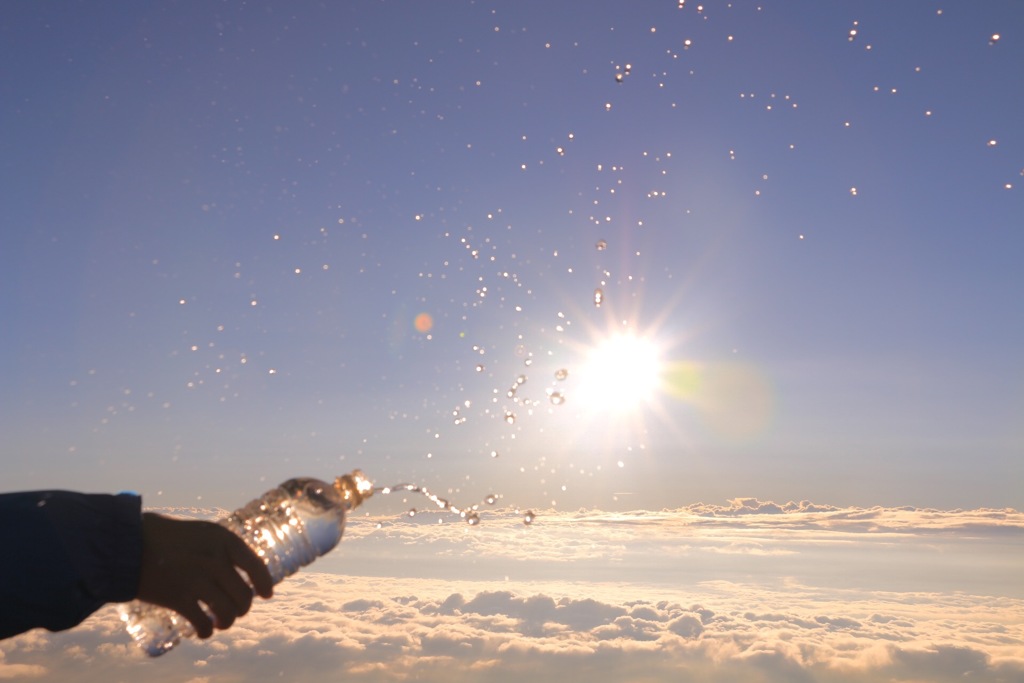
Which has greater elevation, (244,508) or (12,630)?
(244,508)

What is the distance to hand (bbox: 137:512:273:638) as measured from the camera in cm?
329

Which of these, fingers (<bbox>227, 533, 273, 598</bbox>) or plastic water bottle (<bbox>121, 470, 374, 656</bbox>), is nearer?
fingers (<bbox>227, 533, 273, 598</bbox>)

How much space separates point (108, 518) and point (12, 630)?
0.44 metres

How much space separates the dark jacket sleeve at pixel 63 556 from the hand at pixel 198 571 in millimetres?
200

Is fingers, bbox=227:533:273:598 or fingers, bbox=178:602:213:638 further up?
fingers, bbox=227:533:273:598

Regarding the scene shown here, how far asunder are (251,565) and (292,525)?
1.93m

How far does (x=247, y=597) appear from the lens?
3.50 metres

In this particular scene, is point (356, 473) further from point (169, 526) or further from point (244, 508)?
point (169, 526)

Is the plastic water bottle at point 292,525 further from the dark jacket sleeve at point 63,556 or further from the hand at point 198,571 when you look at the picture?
the dark jacket sleeve at point 63,556

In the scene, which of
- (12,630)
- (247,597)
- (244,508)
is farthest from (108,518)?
(244,508)

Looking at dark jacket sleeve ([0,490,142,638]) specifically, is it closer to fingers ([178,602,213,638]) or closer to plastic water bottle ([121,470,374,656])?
fingers ([178,602,213,638])

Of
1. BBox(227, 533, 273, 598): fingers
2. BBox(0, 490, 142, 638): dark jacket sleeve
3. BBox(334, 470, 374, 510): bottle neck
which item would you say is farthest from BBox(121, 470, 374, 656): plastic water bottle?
BBox(0, 490, 142, 638): dark jacket sleeve

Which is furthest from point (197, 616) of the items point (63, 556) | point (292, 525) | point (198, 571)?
point (292, 525)

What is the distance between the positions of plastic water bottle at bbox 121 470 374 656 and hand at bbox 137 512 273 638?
1520 millimetres
